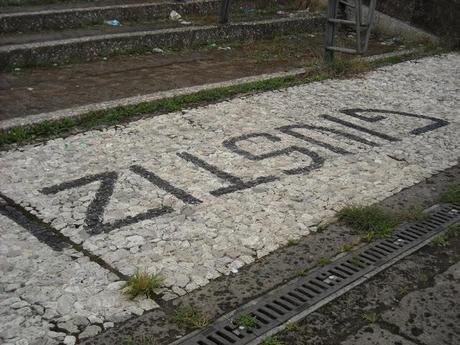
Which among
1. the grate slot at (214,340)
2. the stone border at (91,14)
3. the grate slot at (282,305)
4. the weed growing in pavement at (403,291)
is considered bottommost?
the grate slot at (214,340)

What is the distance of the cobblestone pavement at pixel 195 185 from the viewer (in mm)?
3229

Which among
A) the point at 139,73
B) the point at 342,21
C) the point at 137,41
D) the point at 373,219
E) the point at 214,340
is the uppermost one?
the point at 342,21

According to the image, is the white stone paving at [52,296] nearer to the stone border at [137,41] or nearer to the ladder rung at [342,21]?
the stone border at [137,41]

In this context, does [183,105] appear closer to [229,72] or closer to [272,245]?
[229,72]

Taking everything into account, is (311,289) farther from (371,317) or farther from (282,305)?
(371,317)

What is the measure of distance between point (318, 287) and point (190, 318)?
2.68ft

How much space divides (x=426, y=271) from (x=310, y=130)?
7.80ft

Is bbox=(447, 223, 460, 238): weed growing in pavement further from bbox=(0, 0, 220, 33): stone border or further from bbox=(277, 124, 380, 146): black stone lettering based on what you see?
bbox=(0, 0, 220, 33): stone border

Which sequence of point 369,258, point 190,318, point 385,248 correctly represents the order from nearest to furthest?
point 190,318 < point 369,258 < point 385,248

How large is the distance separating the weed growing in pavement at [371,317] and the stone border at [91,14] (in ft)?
22.3

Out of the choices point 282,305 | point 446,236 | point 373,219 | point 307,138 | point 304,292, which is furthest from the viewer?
point 307,138

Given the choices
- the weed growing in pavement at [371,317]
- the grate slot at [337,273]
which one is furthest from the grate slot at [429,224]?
the weed growing in pavement at [371,317]

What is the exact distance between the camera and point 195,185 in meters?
4.41

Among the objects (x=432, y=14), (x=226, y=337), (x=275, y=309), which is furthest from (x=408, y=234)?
(x=432, y=14)
